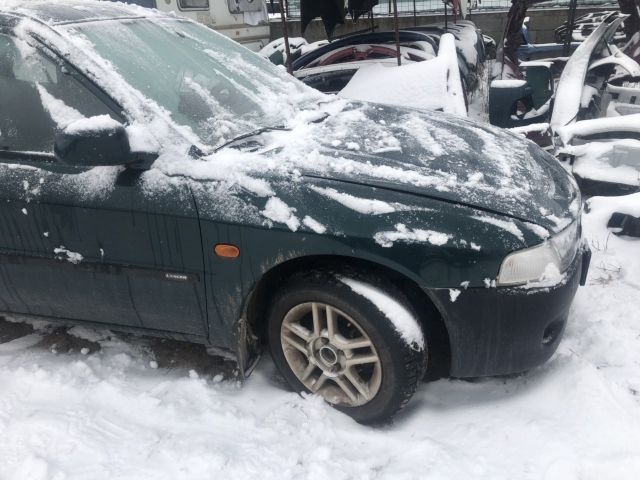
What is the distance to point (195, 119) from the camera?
2.33 meters

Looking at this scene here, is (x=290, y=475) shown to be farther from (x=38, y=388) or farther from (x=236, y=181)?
(x=38, y=388)

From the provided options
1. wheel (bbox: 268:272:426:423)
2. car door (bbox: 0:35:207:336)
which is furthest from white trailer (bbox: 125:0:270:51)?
wheel (bbox: 268:272:426:423)

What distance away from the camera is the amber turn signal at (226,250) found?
210 cm

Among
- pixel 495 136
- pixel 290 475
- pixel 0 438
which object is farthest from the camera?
pixel 495 136

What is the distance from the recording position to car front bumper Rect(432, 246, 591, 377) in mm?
1985

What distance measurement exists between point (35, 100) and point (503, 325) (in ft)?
7.24

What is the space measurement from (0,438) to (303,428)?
128cm

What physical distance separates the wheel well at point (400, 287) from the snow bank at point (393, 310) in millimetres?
79

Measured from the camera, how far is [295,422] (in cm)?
228

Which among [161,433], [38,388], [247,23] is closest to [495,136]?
[161,433]

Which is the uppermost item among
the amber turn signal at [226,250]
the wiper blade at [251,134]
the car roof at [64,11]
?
the car roof at [64,11]

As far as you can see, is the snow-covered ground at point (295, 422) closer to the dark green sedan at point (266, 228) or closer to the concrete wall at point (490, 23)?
the dark green sedan at point (266, 228)

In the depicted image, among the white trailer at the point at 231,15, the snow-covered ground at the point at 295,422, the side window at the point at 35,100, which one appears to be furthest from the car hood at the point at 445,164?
the white trailer at the point at 231,15

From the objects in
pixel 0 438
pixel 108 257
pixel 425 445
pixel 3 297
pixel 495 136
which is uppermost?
pixel 495 136
